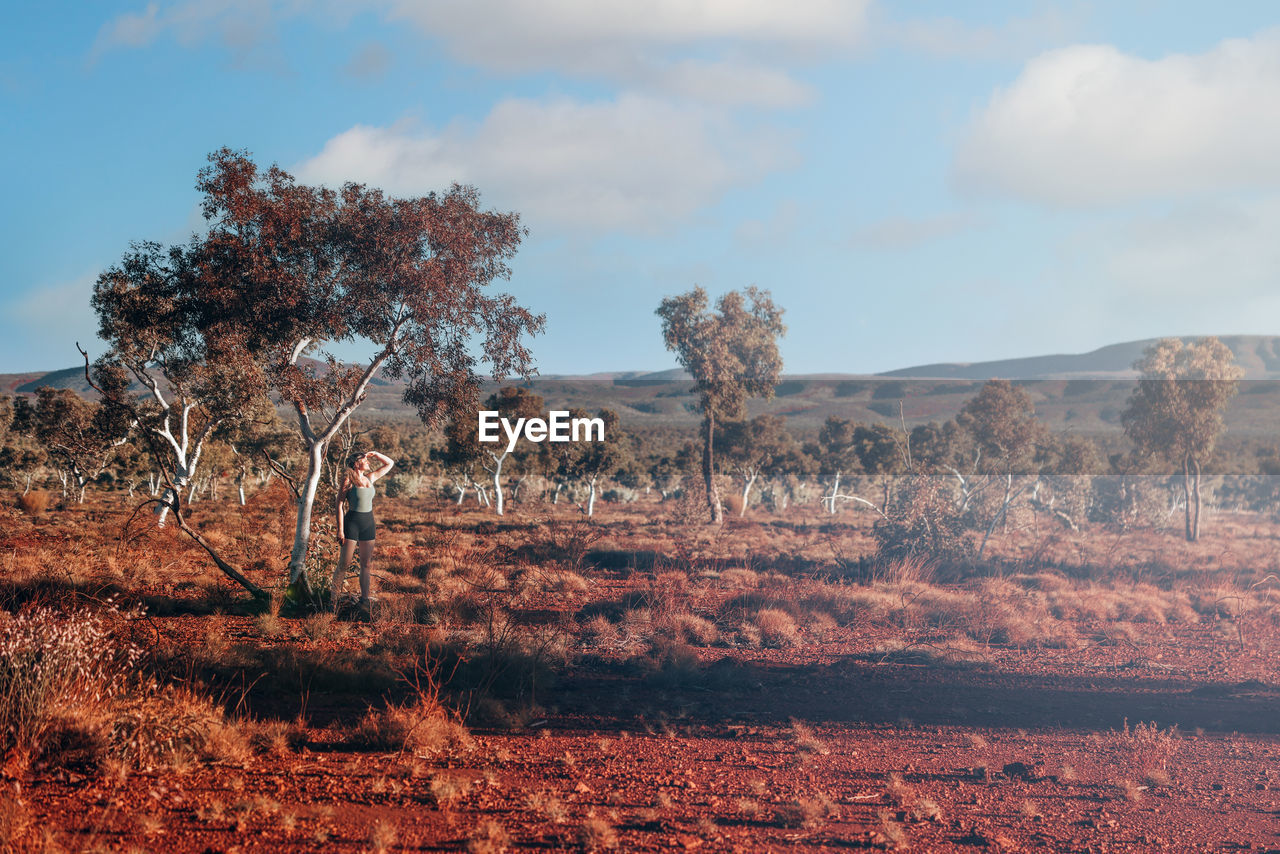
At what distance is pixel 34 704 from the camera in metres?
5.01

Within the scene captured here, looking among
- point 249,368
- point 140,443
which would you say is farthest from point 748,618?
point 140,443

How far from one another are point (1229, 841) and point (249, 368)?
1251 centimetres

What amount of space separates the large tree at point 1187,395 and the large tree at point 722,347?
1639 cm

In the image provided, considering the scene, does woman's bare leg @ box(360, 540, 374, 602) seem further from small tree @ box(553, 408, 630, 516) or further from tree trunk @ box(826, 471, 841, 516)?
tree trunk @ box(826, 471, 841, 516)

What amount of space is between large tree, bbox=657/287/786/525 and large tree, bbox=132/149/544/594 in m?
24.4

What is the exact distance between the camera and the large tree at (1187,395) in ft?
99.3

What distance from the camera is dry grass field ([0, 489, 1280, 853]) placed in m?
4.92

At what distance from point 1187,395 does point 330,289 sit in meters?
34.4

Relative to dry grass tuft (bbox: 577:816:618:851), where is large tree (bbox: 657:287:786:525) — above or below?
above

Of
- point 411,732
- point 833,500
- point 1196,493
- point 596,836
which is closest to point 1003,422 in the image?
point 1196,493

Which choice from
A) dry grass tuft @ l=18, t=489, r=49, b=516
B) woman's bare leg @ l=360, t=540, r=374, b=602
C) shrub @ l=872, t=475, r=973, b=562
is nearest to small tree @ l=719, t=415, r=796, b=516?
shrub @ l=872, t=475, r=973, b=562

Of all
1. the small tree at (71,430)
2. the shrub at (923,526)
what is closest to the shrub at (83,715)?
the shrub at (923,526)

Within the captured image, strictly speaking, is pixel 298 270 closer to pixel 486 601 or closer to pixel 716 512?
pixel 486 601

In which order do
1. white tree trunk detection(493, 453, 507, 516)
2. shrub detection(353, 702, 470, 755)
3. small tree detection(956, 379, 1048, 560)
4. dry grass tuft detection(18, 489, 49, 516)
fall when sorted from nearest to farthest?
shrub detection(353, 702, 470, 755) → dry grass tuft detection(18, 489, 49, 516) → small tree detection(956, 379, 1048, 560) → white tree trunk detection(493, 453, 507, 516)
